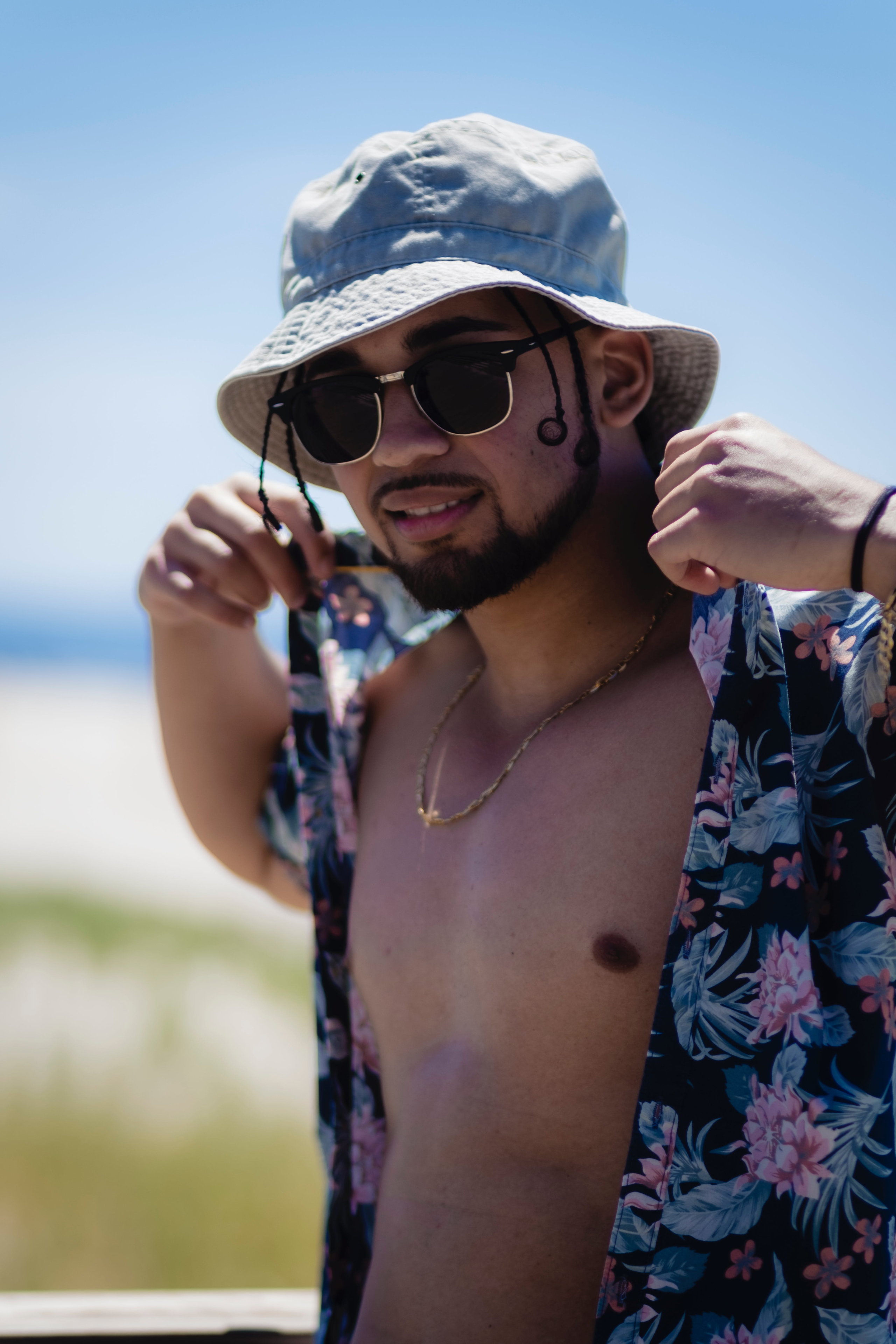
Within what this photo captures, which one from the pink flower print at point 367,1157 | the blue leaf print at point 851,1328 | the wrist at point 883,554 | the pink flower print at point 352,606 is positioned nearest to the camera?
the wrist at point 883,554

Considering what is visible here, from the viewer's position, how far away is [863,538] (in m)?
1.06

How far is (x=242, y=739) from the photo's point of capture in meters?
2.35

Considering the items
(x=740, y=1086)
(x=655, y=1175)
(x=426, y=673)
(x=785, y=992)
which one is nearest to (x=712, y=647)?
(x=785, y=992)

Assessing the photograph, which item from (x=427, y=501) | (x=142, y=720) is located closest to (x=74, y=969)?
(x=427, y=501)

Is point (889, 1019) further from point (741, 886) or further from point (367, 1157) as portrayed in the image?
point (367, 1157)

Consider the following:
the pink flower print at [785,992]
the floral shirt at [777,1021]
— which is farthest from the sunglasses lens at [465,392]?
the pink flower print at [785,992]

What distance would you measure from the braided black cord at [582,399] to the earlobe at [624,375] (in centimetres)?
5

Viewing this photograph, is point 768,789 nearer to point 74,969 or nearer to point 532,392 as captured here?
point 532,392

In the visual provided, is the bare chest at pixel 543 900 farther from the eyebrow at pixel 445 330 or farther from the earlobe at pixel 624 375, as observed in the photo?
the eyebrow at pixel 445 330

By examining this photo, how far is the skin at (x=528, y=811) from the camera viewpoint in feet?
4.76

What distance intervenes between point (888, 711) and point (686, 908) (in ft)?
1.10

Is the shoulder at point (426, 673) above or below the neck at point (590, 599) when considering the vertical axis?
below

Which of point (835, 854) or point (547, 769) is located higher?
point (835, 854)

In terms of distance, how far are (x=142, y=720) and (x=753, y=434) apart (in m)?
21.0
